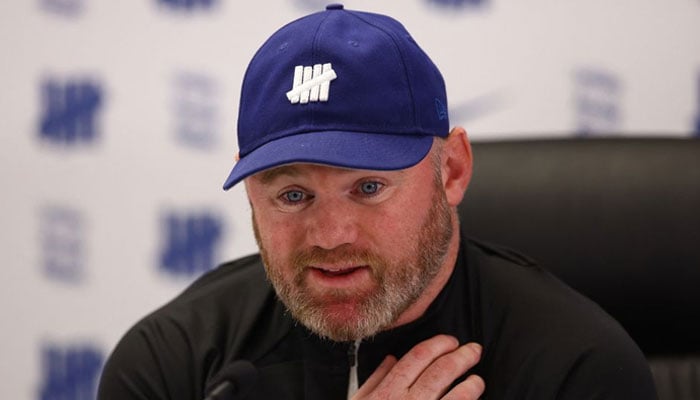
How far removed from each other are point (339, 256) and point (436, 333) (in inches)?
7.2

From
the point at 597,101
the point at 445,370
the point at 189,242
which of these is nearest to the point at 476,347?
the point at 445,370

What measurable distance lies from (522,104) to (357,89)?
2.57ft

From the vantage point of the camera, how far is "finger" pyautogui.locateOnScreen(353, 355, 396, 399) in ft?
3.38

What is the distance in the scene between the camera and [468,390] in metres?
1.00

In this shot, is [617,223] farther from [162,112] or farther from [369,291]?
A: [162,112]

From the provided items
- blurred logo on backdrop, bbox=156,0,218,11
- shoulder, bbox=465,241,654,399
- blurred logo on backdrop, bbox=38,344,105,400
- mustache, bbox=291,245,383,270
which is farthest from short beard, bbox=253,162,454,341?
blurred logo on backdrop, bbox=38,344,105,400

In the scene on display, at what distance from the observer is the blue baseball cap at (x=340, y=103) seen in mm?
977

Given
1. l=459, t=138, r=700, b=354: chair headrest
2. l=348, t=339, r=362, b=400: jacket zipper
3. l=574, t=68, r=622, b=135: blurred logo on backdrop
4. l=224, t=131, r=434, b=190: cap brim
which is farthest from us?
l=574, t=68, r=622, b=135: blurred logo on backdrop

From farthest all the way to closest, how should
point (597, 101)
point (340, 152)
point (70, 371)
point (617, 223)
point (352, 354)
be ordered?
point (70, 371)
point (597, 101)
point (617, 223)
point (352, 354)
point (340, 152)

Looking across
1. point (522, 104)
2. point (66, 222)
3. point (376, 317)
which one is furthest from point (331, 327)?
point (66, 222)

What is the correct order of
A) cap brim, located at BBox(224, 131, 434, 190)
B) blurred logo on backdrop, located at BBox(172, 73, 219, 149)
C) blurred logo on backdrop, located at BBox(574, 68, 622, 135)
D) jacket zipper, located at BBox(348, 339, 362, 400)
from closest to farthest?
1. cap brim, located at BBox(224, 131, 434, 190)
2. jacket zipper, located at BBox(348, 339, 362, 400)
3. blurred logo on backdrop, located at BBox(574, 68, 622, 135)
4. blurred logo on backdrop, located at BBox(172, 73, 219, 149)

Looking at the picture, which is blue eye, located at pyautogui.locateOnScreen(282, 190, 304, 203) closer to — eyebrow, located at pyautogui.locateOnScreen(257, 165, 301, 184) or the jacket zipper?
eyebrow, located at pyautogui.locateOnScreen(257, 165, 301, 184)

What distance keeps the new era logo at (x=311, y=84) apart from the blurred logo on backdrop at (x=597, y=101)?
826mm

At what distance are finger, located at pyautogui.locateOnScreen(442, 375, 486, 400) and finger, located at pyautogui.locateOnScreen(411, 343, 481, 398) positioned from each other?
13 millimetres
